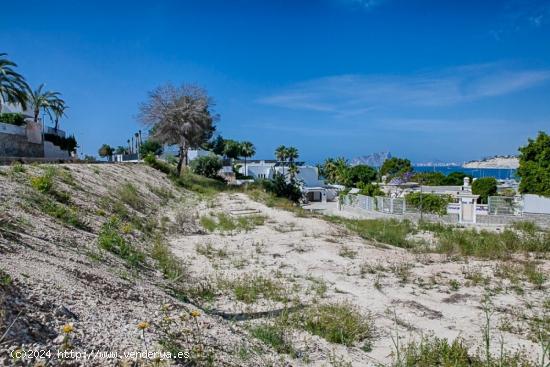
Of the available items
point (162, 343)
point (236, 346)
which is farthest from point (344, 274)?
point (162, 343)

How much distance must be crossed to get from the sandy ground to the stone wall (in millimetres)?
23079

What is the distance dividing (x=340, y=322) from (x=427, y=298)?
2.69 meters

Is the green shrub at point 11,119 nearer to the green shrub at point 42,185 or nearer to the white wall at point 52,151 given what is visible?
the white wall at point 52,151

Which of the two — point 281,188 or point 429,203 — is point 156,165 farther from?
point 429,203

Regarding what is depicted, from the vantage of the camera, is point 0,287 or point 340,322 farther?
point 340,322

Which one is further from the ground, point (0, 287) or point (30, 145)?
point (30, 145)

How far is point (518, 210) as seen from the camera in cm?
2738

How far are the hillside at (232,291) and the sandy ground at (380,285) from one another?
38 millimetres

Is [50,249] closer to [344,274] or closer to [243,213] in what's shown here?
[344,274]

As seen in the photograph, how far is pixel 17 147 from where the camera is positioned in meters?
29.2

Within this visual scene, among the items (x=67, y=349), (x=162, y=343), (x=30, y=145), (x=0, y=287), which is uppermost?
(x=30, y=145)

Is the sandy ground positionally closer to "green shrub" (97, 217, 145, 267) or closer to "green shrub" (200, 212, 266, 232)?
"green shrub" (200, 212, 266, 232)

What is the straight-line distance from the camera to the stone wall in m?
27.5

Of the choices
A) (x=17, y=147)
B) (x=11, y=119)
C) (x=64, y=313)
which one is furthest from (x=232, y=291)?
(x=11, y=119)
